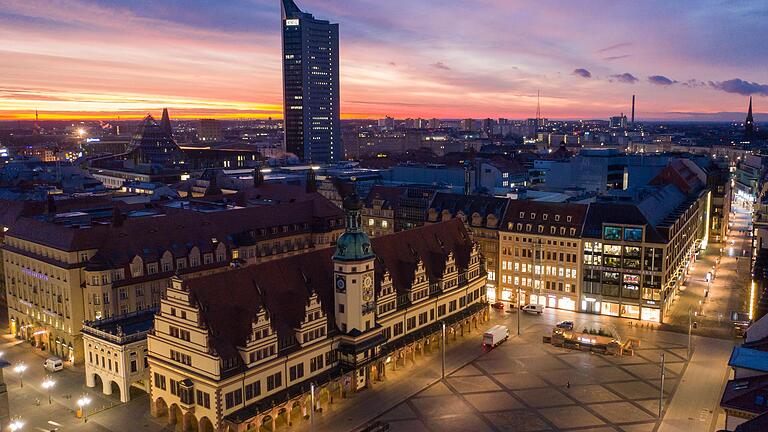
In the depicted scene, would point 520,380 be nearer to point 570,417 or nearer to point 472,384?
point 472,384

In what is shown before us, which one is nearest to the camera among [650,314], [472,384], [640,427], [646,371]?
[640,427]

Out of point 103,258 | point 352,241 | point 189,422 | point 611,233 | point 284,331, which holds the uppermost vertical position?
point 352,241

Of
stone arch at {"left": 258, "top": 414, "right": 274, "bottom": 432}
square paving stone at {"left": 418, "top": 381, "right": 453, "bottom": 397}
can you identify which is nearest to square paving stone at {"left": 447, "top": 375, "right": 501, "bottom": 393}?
square paving stone at {"left": 418, "top": 381, "right": 453, "bottom": 397}

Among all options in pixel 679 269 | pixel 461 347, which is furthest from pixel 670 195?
pixel 461 347

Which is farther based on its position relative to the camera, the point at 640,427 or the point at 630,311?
the point at 630,311

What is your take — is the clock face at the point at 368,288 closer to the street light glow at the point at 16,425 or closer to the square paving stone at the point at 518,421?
the square paving stone at the point at 518,421

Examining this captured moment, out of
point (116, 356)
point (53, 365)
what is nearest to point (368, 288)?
point (116, 356)
